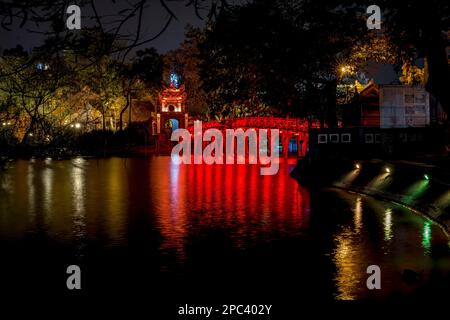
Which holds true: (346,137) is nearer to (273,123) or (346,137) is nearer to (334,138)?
(334,138)

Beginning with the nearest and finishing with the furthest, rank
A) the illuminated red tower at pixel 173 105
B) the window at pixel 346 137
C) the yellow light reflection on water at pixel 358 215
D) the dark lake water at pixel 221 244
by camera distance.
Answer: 1. the dark lake water at pixel 221 244
2. the yellow light reflection on water at pixel 358 215
3. the window at pixel 346 137
4. the illuminated red tower at pixel 173 105

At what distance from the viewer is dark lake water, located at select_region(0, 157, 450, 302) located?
11734mm

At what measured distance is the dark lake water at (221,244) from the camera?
38.5ft

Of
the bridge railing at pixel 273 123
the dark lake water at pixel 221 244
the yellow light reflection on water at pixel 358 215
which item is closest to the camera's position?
the dark lake water at pixel 221 244

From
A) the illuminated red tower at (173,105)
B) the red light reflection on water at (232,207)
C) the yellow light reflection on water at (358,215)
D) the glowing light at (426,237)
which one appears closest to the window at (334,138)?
the red light reflection on water at (232,207)

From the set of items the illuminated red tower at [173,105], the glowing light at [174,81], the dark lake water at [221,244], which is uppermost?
the glowing light at [174,81]

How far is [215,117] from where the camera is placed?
2884 inches

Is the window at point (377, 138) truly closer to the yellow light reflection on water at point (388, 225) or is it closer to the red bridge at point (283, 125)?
the yellow light reflection on water at point (388, 225)

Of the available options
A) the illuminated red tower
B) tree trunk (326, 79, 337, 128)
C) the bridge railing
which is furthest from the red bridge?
the illuminated red tower

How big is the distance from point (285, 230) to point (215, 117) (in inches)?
2188

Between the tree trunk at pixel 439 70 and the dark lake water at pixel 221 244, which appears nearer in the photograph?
the dark lake water at pixel 221 244

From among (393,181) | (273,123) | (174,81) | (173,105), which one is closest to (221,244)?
(393,181)

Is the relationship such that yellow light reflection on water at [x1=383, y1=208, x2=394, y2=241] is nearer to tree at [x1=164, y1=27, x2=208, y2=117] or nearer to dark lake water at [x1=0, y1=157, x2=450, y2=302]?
dark lake water at [x1=0, y1=157, x2=450, y2=302]

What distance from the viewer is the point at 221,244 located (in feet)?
52.1
